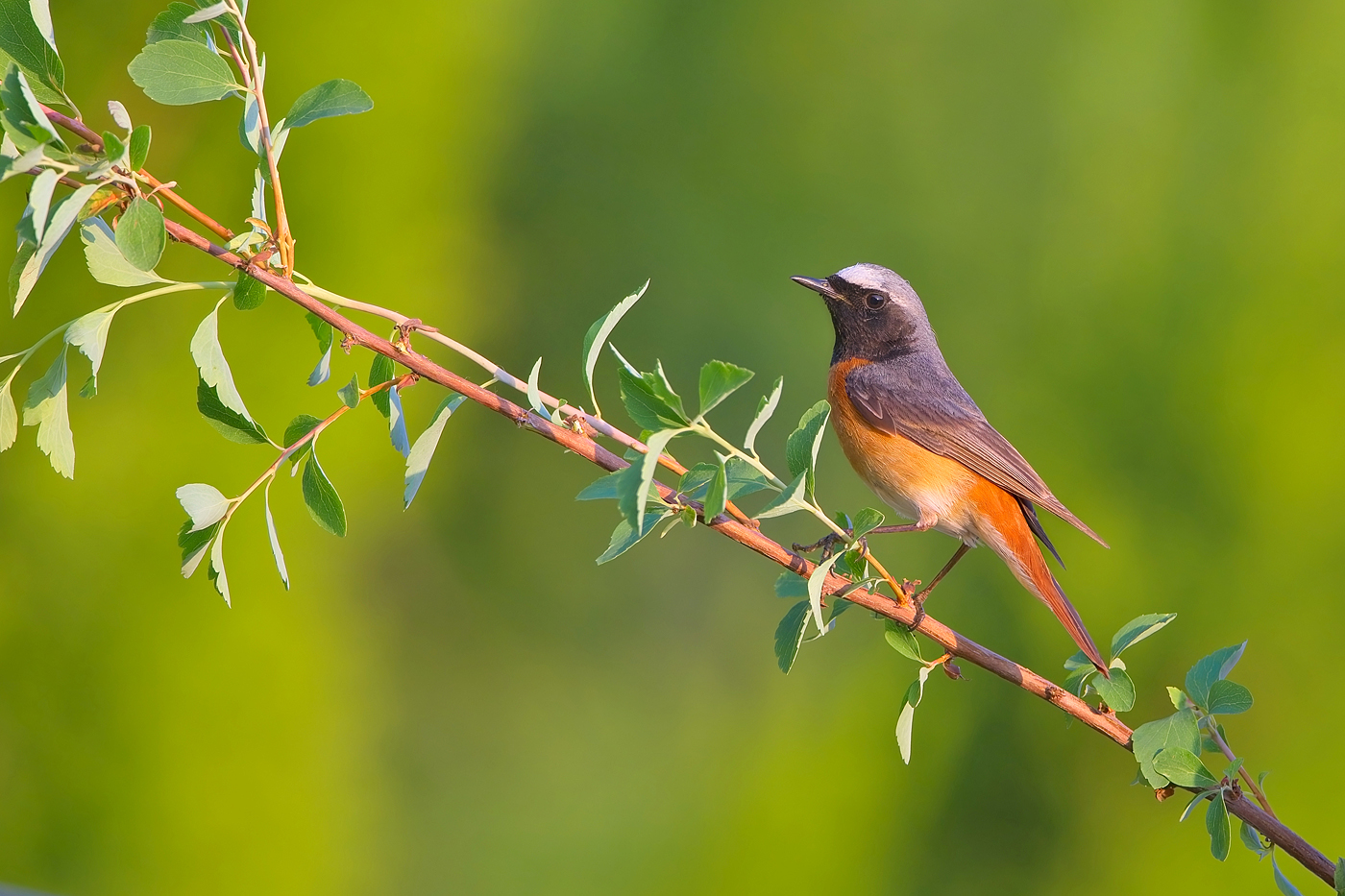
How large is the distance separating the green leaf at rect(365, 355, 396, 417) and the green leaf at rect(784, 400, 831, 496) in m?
0.56

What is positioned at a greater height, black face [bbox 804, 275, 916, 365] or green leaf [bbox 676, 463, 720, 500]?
green leaf [bbox 676, 463, 720, 500]

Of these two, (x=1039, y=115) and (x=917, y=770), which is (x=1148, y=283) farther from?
(x=917, y=770)

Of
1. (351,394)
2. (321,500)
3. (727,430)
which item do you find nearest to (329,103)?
(351,394)

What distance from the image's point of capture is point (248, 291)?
1.38m

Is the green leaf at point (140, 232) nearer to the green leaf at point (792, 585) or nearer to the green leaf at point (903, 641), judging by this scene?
the green leaf at point (792, 585)

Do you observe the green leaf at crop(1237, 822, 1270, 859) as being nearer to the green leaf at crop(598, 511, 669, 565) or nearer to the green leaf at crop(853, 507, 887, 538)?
the green leaf at crop(853, 507, 887, 538)

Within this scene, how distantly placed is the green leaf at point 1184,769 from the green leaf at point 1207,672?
106 millimetres

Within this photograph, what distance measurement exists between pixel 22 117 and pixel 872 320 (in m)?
2.74

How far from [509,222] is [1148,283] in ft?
14.5

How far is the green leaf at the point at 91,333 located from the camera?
1.32 meters

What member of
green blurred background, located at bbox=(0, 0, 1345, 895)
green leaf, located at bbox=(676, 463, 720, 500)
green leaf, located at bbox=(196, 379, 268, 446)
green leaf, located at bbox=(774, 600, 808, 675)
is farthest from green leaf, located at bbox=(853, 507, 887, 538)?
green blurred background, located at bbox=(0, 0, 1345, 895)

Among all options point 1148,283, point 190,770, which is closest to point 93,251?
point 190,770

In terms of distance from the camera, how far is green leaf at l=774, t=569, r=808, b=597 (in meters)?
1.59

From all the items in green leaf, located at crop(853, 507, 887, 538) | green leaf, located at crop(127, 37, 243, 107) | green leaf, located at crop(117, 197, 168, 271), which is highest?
green leaf, located at crop(127, 37, 243, 107)
